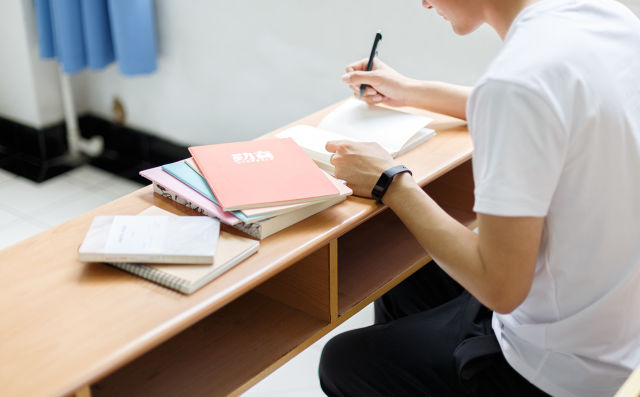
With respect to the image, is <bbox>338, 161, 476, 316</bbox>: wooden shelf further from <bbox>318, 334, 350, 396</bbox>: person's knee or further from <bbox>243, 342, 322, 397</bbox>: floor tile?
<bbox>243, 342, 322, 397</bbox>: floor tile

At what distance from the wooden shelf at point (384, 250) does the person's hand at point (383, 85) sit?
0.23 metres

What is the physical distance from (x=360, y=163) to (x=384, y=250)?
0.99 feet

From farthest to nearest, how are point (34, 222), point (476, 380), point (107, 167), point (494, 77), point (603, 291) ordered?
point (107, 167), point (34, 222), point (476, 380), point (603, 291), point (494, 77)

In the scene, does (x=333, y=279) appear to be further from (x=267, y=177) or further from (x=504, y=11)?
(x=504, y=11)

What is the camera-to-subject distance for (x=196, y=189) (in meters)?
1.21

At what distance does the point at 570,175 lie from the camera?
38.1 inches

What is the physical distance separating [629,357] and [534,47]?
1.70ft

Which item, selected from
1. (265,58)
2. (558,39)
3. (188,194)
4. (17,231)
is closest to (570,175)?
(558,39)

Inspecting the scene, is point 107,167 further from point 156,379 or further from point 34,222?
point 156,379

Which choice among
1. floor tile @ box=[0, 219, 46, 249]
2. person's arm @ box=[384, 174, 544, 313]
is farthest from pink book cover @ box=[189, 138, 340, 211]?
floor tile @ box=[0, 219, 46, 249]

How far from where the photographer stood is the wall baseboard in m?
3.25

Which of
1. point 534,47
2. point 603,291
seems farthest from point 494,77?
point 603,291

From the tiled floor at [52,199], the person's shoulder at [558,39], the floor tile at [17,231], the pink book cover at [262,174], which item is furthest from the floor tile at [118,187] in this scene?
the person's shoulder at [558,39]

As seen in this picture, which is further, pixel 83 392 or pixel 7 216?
pixel 7 216
